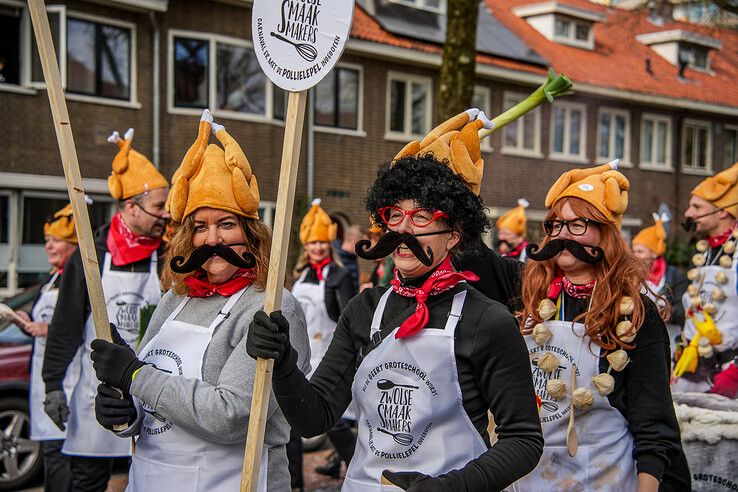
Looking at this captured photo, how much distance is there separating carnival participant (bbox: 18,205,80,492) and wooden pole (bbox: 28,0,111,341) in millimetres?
2166

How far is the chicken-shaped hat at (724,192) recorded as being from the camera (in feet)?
20.0

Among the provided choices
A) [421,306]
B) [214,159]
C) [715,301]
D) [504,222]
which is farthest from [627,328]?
[504,222]

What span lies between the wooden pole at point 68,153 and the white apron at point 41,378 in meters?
2.03

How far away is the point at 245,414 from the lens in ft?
9.69

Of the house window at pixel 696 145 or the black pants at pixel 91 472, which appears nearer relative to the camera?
the black pants at pixel 91 472

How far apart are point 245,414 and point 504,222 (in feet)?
24.6

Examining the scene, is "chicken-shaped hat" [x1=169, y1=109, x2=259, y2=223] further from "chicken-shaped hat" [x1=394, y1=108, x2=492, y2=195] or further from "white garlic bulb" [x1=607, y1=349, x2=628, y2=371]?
"white garlic bulb" [x1=607, y1=349, x2=628, y2=371]

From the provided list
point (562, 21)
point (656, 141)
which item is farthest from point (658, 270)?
point (562, 21)

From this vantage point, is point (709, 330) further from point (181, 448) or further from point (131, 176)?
point (181, 448)

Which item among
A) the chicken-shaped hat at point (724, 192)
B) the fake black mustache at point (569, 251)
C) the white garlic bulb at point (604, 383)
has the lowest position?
the white garlic bulb at point (604, 383)

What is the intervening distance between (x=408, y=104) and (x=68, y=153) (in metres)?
18.6

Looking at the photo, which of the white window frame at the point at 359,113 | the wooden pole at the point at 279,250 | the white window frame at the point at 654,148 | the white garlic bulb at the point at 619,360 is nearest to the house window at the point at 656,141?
the white window frame at the point at 654,148

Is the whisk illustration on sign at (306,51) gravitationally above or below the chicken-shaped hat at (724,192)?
above

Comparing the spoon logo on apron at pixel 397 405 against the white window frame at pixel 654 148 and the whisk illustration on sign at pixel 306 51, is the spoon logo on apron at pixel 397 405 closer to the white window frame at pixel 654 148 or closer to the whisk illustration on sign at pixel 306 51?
the whisk illustration on sign at pixel 306 51
